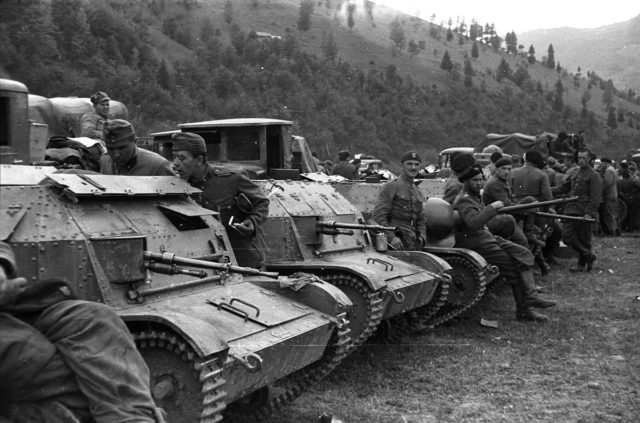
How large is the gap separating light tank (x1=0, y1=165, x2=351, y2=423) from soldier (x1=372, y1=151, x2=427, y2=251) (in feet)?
10.0

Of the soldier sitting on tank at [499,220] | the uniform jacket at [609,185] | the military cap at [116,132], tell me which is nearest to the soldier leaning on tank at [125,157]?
the military cap at [116,132]

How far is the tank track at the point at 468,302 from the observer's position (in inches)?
376

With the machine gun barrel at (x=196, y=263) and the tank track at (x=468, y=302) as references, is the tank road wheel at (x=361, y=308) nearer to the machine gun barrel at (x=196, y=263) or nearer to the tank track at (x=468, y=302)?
the tank track at (x=468, y=302)

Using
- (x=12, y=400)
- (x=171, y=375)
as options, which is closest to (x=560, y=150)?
(x=171, y=375)

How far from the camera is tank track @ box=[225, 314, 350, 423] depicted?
6.08 metres

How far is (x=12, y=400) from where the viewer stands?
10.5 feet

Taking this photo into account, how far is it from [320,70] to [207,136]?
4986 cm

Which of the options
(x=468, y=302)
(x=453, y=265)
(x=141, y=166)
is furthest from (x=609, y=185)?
(x=141, y=166)

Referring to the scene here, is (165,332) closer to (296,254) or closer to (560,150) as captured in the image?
(296,254)

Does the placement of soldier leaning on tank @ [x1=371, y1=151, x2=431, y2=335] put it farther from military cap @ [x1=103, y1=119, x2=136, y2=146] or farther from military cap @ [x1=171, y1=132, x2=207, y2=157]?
military cap @ [x1=103, y1=119, x2=136, y2=146]

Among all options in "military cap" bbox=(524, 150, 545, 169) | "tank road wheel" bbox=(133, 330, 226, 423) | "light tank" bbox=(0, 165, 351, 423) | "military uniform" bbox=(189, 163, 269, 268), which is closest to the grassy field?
"light tank" bbox=(0, 165, 351, 423)

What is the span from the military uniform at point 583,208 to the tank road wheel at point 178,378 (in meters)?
10.5

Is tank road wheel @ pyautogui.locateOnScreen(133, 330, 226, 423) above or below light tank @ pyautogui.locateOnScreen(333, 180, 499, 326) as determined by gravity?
above

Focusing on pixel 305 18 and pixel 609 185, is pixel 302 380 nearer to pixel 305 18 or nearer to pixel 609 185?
pixel 609 185
